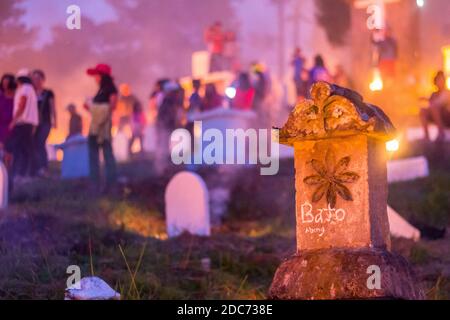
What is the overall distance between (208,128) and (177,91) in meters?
1.14

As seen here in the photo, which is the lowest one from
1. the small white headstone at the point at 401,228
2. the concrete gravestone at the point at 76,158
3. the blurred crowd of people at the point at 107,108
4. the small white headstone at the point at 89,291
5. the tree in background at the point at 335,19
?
the small white headstone at the point at 89,291

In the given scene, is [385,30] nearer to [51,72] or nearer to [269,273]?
[269,273]

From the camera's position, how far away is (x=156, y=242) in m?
8.87

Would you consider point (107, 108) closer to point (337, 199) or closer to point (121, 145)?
point (337, 199)

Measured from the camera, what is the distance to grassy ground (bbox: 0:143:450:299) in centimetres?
702

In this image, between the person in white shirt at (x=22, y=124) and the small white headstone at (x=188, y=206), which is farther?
the person in white shirt at (x=22, y=124)

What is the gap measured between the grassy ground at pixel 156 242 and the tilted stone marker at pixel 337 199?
0.99 metres

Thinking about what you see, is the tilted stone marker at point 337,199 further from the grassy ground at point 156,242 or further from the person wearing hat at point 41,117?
the person wearing hat at point 41,117

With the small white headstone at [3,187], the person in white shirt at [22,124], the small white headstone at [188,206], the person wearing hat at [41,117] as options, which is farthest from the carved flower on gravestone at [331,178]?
the person wearing hat at [41,117]

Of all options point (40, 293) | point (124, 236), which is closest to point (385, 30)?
point (124, 236)

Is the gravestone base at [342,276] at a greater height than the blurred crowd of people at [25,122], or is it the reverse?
the blurred crowd of people at [25,122]

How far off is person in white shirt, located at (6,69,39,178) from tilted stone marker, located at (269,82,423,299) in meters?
6.98

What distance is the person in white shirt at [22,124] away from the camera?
11.9 meters

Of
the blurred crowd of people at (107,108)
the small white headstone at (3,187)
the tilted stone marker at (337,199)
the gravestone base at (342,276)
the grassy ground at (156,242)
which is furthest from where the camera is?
the blurred crowd of people at (107,108)
